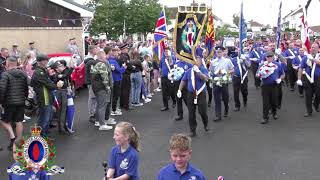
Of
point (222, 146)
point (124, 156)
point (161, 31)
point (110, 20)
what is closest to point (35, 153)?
point (124, 156)

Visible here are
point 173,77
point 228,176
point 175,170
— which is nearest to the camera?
point 175,170

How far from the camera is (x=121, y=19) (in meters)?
50.6

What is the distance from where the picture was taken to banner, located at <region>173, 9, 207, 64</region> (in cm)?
1139

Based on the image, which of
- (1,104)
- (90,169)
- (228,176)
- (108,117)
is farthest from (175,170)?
(108,117)

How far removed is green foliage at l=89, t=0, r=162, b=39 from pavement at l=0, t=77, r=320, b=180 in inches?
1432

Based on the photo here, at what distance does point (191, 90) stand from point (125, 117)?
331cm

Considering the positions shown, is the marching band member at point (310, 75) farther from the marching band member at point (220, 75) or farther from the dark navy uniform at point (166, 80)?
the dark navy uniform at point (166, 80)

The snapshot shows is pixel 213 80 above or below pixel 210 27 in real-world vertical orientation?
below

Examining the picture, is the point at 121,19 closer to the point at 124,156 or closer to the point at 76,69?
the point at 76,69

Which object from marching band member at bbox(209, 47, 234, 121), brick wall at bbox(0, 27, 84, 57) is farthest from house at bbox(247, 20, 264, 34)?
marching band member at bbox(209, 47, 234, 121)

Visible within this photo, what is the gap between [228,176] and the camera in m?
8.16

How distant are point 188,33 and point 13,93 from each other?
423cm

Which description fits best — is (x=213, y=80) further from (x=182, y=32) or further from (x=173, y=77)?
(x=182, y=32)

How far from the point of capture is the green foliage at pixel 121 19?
50062 mm
